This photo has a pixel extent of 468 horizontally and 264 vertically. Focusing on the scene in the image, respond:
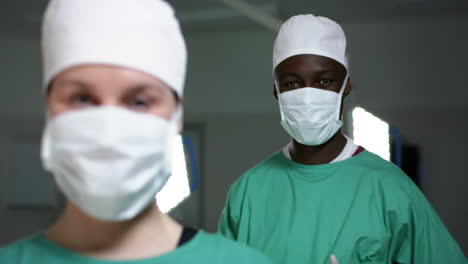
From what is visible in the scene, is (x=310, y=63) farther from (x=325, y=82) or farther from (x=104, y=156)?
(x=104, y=156)

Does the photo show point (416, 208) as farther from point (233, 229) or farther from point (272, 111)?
point (272, 111)

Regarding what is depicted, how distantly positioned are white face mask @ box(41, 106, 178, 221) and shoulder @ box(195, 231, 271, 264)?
0.16 m

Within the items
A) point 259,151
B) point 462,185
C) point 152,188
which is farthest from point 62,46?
point 462,185

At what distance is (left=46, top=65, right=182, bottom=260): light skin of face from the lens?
2.29ft

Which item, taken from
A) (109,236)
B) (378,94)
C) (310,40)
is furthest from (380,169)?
(378,94)

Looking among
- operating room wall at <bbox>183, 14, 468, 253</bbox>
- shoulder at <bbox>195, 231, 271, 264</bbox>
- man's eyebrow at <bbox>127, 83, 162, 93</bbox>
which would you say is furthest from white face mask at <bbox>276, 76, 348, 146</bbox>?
operating room wall at <bbox>183, 14, 468, 253</bbox>

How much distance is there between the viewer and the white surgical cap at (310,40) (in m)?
1.45

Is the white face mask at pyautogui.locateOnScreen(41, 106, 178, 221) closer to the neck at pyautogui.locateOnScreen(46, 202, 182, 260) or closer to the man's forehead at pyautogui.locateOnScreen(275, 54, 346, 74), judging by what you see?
the neck at pyautogui.locateOnScreen(46, 202, 182, 260)

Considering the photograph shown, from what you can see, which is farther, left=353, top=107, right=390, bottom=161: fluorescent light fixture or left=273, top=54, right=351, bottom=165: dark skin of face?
left=353, top=107, right=390, bottom=161: fluorescent light fixture

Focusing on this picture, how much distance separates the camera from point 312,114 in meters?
1.40

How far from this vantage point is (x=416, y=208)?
1.30 meters

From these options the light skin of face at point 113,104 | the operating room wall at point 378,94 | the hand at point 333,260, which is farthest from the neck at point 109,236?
the operating room wall at point 378,94

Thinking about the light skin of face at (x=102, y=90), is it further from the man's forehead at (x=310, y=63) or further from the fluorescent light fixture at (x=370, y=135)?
the fluorescent light fixture at (x=370, y=135)

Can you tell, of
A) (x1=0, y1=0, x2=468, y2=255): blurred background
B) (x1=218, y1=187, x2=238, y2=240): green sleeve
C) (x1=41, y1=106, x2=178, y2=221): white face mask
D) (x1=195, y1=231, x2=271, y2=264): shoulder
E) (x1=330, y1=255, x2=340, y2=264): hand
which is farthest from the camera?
(x1=0, y1=0, x2=468, y2=255): blurred background
